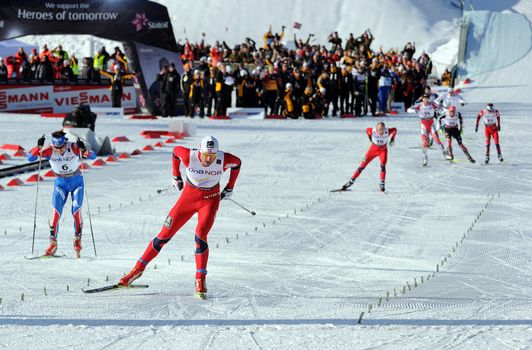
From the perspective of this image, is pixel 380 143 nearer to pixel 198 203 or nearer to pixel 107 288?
pixel 198 203

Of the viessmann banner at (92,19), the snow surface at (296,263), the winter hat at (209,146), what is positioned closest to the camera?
the snow surface at (296,263)

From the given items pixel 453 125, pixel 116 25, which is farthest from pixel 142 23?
pixel 453 125

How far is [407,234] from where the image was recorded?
50.0 feet

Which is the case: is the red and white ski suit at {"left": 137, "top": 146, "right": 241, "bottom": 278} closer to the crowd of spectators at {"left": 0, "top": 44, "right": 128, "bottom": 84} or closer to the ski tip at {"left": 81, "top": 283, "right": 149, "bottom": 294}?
the ski tip at {"left": 81, "top": 283, "right": 149, "bottom": 294}

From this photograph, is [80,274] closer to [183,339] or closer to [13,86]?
[183,339]

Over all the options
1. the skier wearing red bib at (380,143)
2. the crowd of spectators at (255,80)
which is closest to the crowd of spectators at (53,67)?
the crowd of spectators at (255,80)

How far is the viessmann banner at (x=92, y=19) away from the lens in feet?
95.7

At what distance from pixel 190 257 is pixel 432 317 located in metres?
4.27

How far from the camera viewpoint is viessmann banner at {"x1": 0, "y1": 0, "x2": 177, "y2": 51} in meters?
29.2

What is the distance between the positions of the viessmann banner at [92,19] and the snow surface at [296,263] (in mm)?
6027

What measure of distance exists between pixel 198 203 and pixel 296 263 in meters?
2.53

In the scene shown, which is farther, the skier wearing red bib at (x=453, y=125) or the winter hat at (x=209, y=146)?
the skier wearing red bib at (x=453, y=125)

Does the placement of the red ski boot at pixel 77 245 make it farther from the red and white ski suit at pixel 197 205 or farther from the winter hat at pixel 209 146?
the winter hat at pixel 209 146

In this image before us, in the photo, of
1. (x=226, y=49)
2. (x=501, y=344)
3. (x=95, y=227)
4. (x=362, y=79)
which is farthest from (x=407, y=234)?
(x=226, y=49)
